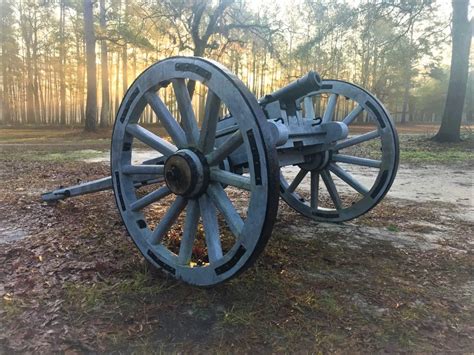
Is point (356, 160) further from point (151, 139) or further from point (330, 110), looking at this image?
point (151, 139)

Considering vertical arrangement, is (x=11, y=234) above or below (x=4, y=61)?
below

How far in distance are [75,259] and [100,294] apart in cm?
73

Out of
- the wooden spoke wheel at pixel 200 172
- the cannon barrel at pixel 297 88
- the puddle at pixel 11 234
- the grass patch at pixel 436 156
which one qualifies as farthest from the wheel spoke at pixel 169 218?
the grass patch at pixel 436 156

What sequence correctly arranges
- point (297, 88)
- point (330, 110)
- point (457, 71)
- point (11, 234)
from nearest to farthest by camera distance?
point (297, 88)
point (11, 234)
point (330, 110)
point (457, 71)

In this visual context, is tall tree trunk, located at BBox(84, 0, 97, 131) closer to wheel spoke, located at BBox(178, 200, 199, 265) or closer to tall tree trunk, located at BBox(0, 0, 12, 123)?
tall tree trunk, located at BBox(0, 0, 12, 123)

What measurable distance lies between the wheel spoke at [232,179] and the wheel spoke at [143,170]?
0.46m

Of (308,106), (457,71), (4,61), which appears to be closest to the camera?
(308,106)

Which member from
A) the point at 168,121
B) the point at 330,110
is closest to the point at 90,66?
the point at 330,110

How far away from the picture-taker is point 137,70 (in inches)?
1282

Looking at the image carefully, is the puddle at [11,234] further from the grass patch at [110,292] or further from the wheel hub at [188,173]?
the wheel hub at [188,173]

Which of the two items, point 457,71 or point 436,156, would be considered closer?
point 436,156

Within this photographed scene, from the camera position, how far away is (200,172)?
2.35 metres

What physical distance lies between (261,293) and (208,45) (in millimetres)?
15825

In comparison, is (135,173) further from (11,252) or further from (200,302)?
(11,252)
